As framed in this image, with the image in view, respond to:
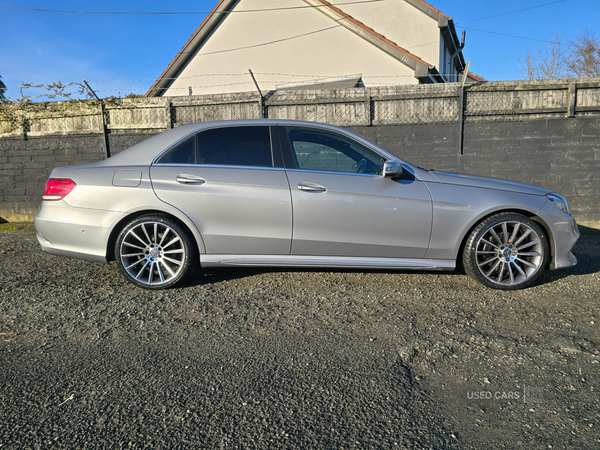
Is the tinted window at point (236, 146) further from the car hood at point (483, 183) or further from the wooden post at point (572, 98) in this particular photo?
the wooden post at point (572, 98)

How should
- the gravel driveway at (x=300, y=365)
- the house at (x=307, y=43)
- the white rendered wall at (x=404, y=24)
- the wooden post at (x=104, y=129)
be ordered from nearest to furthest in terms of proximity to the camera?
the gravel driveway at (x=300, y=365) → the wooden post at (x=104, y=129) → the house at (x=307, y=43) → the white rendered wall at (x=404, y=24)

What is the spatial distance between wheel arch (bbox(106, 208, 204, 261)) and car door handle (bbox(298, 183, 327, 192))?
1.05m

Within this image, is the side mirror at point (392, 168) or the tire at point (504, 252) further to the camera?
the tire at point (504, 252)

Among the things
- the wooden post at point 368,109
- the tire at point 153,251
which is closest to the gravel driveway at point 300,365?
the tire at point 153,251

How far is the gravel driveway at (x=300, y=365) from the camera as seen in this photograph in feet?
5.94

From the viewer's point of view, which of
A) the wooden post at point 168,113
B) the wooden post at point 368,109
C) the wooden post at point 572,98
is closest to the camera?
the wooden post at point 572,98

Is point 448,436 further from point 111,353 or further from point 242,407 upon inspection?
point 111,353

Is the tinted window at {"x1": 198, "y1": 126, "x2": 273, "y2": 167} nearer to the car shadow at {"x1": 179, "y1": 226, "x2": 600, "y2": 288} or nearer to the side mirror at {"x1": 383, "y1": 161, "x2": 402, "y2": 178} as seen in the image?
the side mirror at {"x1": 383, "y1": 161, "x2": 402, "y2": 178}

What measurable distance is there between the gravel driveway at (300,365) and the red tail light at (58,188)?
889 mm

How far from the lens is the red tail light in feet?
12.4

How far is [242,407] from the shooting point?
199 centimetres

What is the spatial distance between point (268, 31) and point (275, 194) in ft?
39.8

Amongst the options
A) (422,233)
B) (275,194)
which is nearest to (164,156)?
(275,194)

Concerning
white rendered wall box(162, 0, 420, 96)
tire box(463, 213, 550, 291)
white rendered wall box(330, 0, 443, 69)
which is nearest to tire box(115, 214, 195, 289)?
tire box(463, 213, 550, 291)
